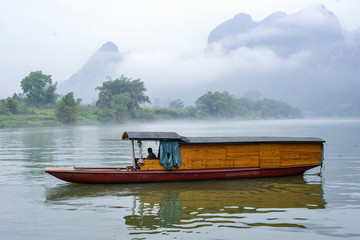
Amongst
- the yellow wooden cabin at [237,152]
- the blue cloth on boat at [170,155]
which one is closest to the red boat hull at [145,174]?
the yellow wooden cabin at [237,152]

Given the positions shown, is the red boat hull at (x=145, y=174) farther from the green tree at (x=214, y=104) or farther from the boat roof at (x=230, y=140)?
the green tree at (x=214, y=104)

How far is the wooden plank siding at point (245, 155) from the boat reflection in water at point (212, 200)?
0.80 m

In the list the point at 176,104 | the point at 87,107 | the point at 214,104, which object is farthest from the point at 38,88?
the point at 176,104

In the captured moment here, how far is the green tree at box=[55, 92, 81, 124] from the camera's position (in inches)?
3501

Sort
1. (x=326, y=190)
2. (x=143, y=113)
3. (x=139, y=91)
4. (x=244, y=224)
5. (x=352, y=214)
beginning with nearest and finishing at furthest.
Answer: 1. (x=244, y=224)
2. (x=352, y=214)
3. (x=326, y=190)
4. (x=143, y=113)
5. (x=139, y=91)

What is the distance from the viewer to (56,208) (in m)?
11.8

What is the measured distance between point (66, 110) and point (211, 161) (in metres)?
79.6

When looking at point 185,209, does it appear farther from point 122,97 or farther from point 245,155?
point 122,97

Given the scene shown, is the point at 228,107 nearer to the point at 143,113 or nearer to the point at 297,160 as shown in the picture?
the point at 143,113

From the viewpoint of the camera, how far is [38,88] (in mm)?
104375

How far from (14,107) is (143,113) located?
4536cm

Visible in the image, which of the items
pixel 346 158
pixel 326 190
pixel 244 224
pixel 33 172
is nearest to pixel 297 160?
pixel 326 190

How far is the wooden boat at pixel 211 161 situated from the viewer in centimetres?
1489

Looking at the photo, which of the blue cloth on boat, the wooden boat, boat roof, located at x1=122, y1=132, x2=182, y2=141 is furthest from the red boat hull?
boat roof, located at x1=122, y1=132, x2=182, y2=141
